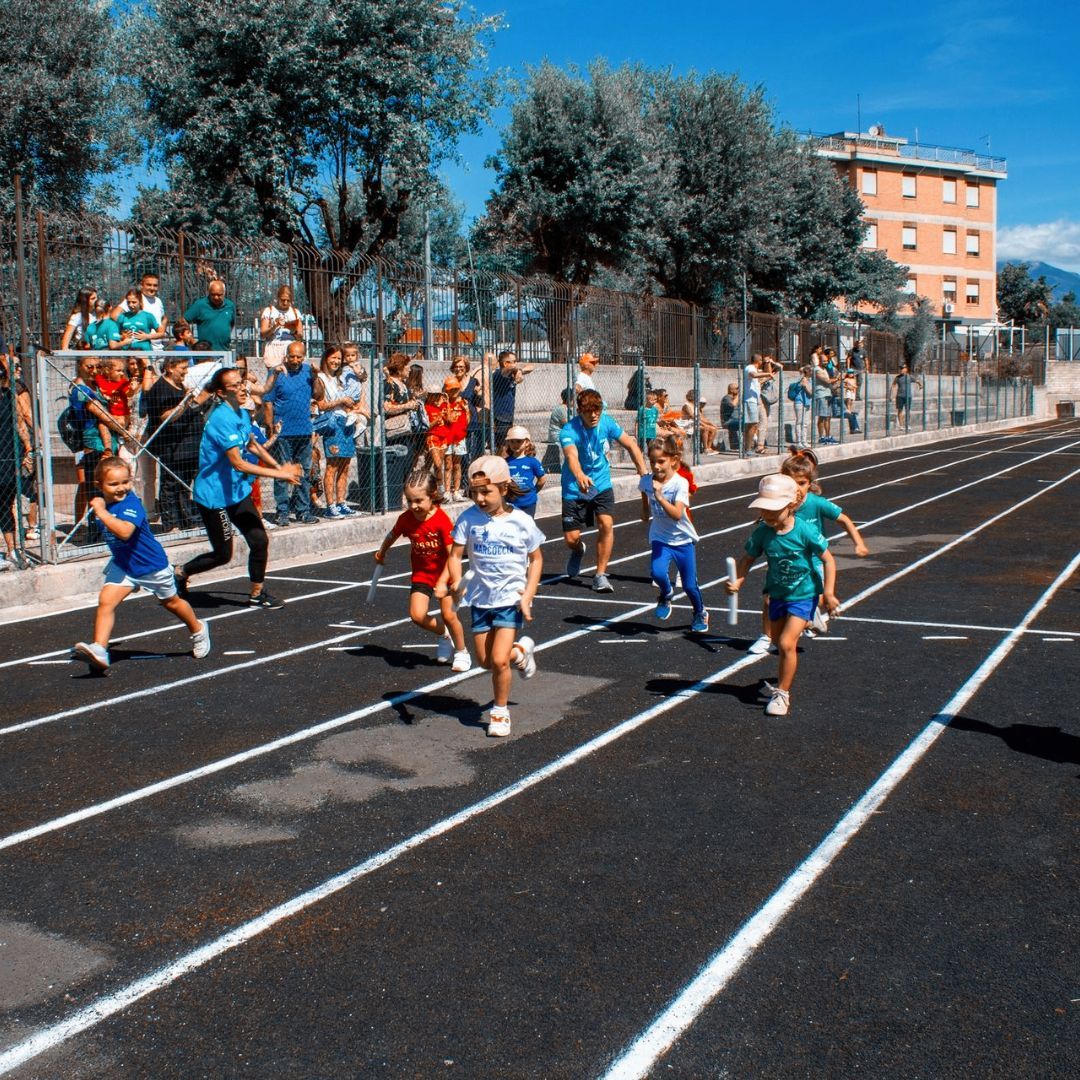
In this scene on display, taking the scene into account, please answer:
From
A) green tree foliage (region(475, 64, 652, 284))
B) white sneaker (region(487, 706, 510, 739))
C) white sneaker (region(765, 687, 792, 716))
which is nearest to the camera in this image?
white sneaker (region(487, 706, 510, 739))

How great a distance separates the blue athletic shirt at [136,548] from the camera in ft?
27.5

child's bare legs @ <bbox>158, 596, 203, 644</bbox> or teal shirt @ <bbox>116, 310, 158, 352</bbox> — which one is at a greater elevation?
teal shirt @ <bbox>116, 310, 158, 352</bbox>

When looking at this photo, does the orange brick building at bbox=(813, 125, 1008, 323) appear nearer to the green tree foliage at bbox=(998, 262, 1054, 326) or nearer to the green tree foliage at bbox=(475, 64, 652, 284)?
the green tree foliage at bbox=(998, 262, 1054, 326)

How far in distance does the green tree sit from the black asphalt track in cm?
1986

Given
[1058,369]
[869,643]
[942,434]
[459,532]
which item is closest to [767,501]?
[459,532]

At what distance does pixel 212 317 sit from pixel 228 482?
4.51 metres

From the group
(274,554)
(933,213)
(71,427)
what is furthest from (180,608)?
(933,213)

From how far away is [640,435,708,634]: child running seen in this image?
31.1 feet

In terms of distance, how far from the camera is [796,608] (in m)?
7.22

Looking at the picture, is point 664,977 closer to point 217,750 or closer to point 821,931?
point 821,931

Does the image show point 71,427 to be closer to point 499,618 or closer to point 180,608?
point 180,608

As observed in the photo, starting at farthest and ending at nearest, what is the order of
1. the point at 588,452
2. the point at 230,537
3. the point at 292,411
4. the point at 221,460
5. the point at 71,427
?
the point at 292,411, the point at 71,427, the point at 588,452, the point at 230,537, the point at 221,460

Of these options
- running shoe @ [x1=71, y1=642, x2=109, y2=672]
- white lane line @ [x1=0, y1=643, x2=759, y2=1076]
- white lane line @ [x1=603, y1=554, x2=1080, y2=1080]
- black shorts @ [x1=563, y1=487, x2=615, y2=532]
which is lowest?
white lane line @ [x1=603, y1=554, x2=1080, y2=1080]

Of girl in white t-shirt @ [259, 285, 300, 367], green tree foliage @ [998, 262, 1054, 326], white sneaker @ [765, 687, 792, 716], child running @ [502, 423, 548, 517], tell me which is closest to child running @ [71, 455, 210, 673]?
child running @ [502, 423, 548, 517]
